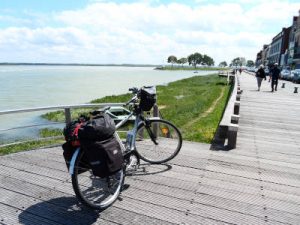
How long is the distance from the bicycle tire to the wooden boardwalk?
130 millimetres

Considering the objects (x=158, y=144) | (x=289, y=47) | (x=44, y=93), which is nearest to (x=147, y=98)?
(x=158, y=144)

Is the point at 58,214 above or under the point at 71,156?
under

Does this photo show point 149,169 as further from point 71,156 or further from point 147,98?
point 71,156

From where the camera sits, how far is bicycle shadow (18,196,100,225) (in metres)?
Answer: 3.32

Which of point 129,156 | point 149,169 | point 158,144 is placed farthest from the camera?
point 158,144

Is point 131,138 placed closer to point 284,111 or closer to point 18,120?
point 284,111

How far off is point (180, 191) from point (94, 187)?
120cm

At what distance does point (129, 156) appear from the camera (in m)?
4.39

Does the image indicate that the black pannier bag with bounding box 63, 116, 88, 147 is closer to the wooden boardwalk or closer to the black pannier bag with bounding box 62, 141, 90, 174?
the black pannier bag with bounding box 62, 141, 90, 174

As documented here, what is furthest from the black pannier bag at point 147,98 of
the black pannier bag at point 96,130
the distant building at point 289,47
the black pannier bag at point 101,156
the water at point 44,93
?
the distant building at point 289,47

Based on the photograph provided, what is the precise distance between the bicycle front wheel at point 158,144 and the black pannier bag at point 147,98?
1.34 ft

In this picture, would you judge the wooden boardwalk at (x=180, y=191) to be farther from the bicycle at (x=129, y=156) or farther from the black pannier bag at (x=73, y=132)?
the black pannier bag at (x=73, y=132)

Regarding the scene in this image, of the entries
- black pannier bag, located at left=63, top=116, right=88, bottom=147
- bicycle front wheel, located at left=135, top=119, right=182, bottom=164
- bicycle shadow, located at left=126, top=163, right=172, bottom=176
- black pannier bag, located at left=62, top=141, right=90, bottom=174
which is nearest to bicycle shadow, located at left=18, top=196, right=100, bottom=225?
black pannier bag, located at left=62, top=141, right=90, bottom=174

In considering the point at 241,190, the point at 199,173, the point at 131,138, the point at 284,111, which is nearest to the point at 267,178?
the point at 241,190
